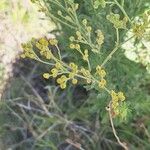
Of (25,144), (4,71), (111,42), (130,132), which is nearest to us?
(111,42)

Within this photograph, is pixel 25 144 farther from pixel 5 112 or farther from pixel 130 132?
pixel 130 132

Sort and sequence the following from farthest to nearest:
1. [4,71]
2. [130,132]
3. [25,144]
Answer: [4,71] → [25,144] → [130,132]

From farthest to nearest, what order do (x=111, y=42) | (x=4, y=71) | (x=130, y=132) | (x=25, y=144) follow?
(x=4, y=71), (x=25, y=144), (x=130, y=132), (x=111, y=42)

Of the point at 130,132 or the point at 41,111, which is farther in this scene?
the point at 41,111

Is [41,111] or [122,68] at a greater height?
[122,68]

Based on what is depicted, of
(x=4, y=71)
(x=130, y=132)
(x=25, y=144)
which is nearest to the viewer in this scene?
(x=130, y=132)

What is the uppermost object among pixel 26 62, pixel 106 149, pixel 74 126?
pixel 26 62

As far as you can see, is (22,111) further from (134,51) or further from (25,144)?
(134,51)

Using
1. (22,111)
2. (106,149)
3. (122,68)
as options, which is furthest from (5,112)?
(122,68)

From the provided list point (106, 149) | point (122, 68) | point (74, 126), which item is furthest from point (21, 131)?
point (122, 68)
